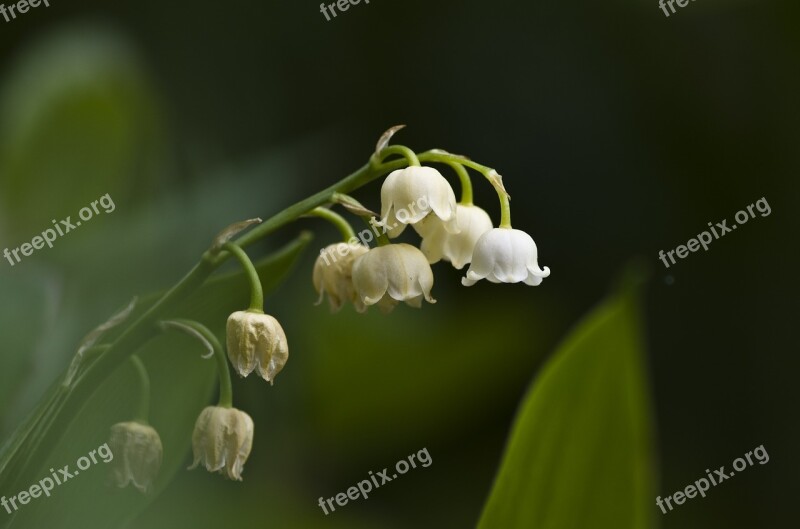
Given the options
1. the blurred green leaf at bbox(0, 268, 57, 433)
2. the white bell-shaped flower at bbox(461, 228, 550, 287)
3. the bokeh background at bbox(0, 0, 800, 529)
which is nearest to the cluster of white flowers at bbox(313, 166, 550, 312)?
the white bell-shaped flower at bbox(461, 228, 550, 287)

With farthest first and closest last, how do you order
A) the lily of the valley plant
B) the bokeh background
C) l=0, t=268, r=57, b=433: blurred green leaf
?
the bokeh background → l=0, t=268, r=57, b=433: blurred green leaf → the lily of the valley plant

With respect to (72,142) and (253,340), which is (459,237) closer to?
(253,340)

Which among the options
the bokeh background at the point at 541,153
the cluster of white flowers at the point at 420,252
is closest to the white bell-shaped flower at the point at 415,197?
the cluster of white flowers at the point at 420,252

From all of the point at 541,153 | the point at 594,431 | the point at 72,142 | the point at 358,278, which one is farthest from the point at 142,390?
the point at 541,153

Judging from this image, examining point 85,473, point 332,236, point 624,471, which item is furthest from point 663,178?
point 85,473

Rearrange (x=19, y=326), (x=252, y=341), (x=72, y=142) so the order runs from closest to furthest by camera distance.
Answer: (x=252, y=341), (x=19, y=326), (x=72, y=142)

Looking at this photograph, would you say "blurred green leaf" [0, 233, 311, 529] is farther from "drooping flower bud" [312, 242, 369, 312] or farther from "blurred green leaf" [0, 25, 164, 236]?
"blurred green leaf" [0, 25, 164, 236]

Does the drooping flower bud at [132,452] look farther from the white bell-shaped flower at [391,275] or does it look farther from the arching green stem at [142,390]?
the white bell-shaped flower at [391,275]
